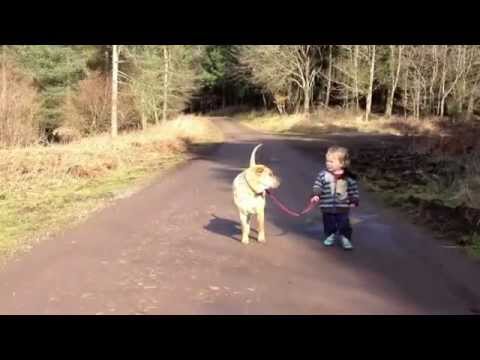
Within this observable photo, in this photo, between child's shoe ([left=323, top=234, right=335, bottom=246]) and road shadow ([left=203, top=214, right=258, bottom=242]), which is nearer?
child's shoe ([left=323, top=234, right=335, bottom=246])

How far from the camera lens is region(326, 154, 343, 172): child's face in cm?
797

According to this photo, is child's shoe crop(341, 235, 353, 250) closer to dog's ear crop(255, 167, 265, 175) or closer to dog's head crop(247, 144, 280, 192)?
dog's head crop(247, 144, 280, 192)

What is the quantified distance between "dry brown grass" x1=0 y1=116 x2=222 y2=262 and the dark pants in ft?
15.2

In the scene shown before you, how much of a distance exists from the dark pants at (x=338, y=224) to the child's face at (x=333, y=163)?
68cm

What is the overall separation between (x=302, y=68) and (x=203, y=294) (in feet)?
186

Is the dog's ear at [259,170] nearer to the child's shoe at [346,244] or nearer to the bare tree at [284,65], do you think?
the child's shoe at [346,244]

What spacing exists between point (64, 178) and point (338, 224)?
1021cm

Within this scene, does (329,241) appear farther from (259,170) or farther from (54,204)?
(54,204)

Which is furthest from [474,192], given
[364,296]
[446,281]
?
[364,296]

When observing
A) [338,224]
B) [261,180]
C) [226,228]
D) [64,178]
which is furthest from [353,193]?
[64,178]

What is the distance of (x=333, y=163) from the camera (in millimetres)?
7984

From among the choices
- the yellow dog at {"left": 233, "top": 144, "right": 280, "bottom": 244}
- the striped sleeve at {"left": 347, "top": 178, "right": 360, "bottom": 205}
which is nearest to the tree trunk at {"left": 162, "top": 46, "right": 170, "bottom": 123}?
the yellow dog at {"left": 233, "top": 144, "right": 280, "bottom": 244}

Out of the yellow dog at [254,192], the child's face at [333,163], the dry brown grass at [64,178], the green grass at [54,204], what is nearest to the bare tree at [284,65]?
the dry brown grass at [64,178]

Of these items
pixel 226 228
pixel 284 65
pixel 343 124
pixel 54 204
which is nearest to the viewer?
pixel 226 228
